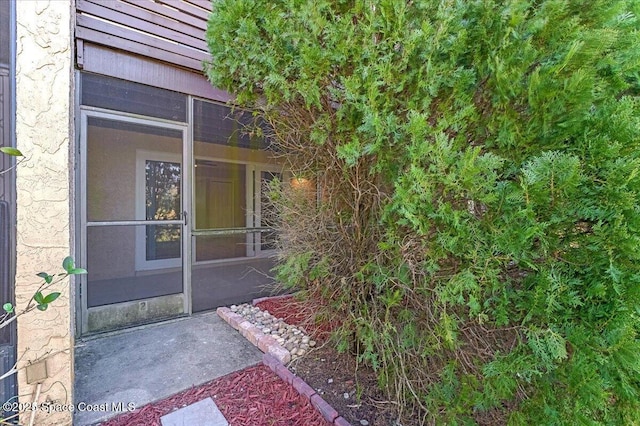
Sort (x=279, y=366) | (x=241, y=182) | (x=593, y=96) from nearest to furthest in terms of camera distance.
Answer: (x=593, y=96)
(x=279, y=366)
(x=241, y=182)

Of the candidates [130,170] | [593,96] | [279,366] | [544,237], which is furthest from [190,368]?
[593,96]

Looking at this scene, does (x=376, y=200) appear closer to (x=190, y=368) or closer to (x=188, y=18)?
(x=190, y=368)

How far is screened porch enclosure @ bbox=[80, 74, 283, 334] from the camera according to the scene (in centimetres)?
326

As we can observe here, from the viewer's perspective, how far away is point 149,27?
11.0 ft

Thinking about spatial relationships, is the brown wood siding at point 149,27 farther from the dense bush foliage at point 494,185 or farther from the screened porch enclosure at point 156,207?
the dense bush foliage at point 494,185

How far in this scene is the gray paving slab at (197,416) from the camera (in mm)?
1982

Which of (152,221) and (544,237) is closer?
(544,237)

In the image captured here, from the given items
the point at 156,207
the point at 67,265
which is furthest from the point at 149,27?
the point at 67,265

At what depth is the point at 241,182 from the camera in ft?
16.2

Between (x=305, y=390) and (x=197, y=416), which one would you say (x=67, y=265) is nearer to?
(x=197, y=416)

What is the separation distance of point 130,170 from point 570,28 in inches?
171

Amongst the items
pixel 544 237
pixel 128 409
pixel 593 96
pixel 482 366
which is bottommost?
pixel 128 409

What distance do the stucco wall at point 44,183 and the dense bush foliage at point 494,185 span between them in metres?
1.35

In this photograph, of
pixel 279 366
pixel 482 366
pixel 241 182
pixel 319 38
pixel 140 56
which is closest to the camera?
pixel 482 366
